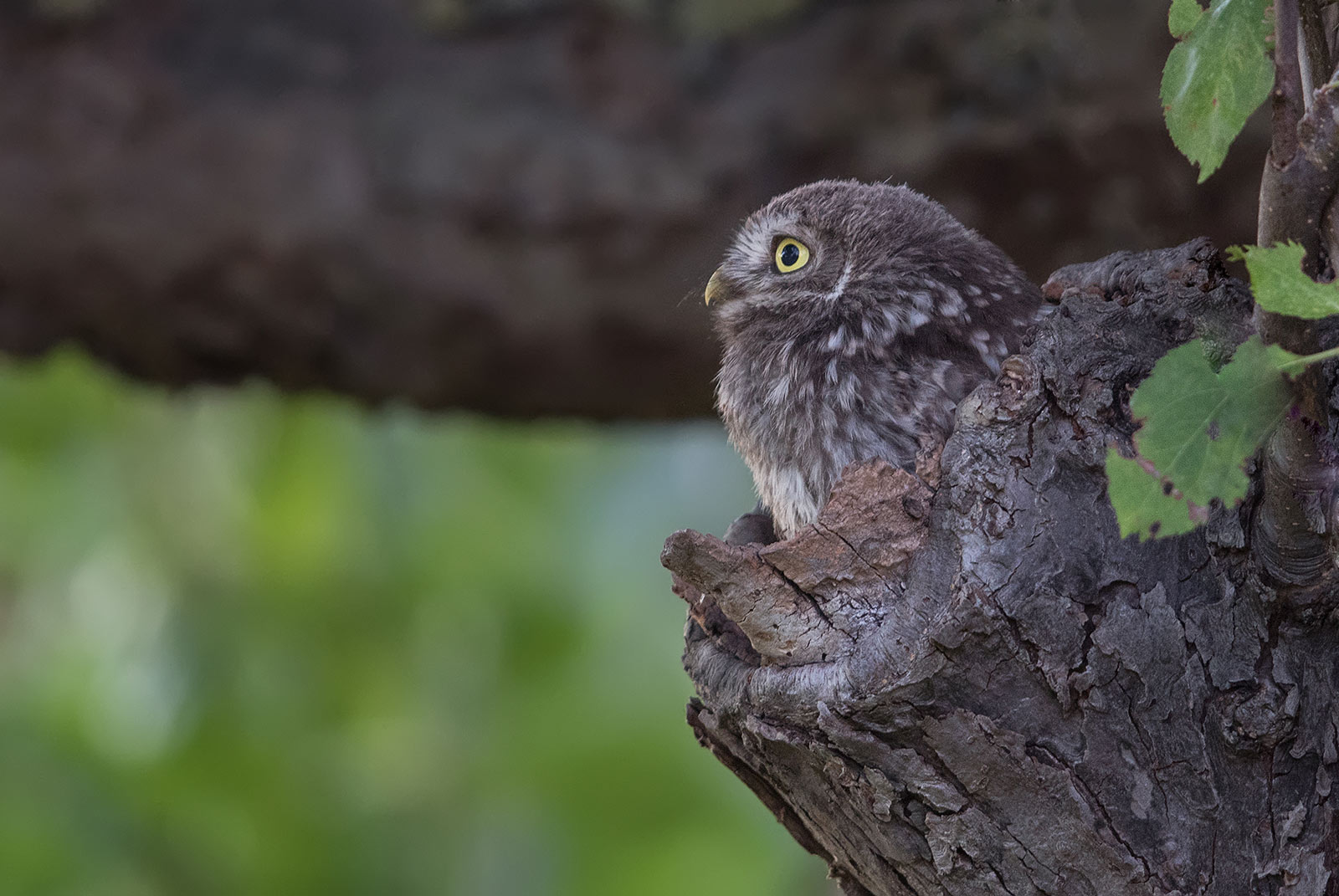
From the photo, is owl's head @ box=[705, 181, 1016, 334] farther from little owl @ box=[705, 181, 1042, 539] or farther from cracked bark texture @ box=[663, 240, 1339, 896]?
cracked bark texture @ box=[663, 240, 1339, 896]

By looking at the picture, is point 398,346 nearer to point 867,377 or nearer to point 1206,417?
point 867,377

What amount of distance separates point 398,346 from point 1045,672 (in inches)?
120

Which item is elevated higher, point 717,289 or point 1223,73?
point 717,289

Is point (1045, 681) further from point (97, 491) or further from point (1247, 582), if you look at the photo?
point (97, 491)

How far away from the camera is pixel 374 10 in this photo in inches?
175

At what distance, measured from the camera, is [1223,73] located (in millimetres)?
1414

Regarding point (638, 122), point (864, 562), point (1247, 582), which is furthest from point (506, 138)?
point (1247, 582)

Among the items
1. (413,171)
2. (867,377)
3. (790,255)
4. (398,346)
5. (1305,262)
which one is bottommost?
(1305,262)

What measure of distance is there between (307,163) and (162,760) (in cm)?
274

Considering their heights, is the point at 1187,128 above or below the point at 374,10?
below

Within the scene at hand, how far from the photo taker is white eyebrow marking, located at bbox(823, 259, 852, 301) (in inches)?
95.7

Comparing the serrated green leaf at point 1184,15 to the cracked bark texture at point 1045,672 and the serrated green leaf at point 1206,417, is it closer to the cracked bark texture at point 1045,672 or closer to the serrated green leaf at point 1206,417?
the serrated green leaf at point 1206,417

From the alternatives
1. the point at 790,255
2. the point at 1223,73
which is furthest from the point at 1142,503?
the point at 790,255

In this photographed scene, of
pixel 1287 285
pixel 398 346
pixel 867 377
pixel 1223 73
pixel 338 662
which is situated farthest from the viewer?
pixel 338 662
